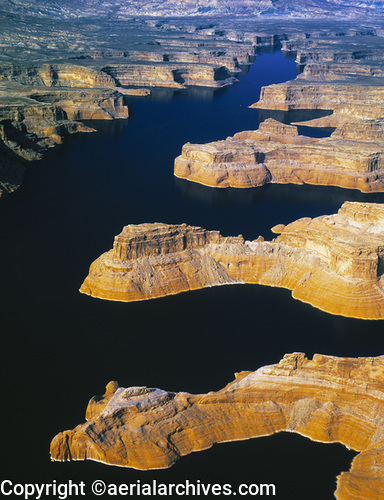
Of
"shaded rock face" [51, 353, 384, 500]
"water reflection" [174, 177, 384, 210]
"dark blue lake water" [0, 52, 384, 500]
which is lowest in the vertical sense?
"water reflection" [174, 177, 384, 210]

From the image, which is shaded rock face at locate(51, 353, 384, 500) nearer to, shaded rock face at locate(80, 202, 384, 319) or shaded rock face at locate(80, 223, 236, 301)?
shaded rock face at locate(80, 202, 384, 319)

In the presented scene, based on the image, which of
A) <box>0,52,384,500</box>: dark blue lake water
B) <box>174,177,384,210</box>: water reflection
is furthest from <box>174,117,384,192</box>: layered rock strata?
<box>0,52,384,500</box>: dark blue lake water

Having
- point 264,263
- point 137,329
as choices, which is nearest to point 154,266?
point 137,329

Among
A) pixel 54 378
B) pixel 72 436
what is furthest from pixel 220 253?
pixel 72 436

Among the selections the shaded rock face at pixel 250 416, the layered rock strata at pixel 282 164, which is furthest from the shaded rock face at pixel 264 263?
the layered rock strata at pixel 282 164

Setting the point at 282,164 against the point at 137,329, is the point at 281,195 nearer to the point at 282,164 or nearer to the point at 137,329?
the point at 282,164
